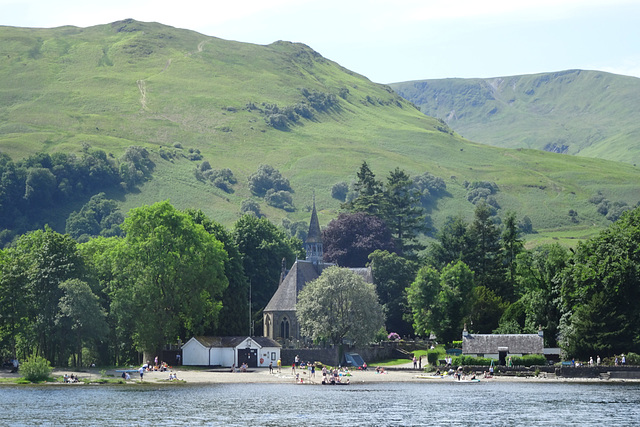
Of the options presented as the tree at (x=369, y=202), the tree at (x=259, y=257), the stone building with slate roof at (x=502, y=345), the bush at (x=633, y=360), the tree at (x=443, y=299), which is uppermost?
the tree at (x=369, y=202)

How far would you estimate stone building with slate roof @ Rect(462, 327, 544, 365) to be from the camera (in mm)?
94250

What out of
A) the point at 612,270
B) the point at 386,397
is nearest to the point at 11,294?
the point at 386,397

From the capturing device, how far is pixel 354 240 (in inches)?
5659

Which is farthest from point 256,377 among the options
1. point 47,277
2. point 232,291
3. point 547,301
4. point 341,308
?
point 547,301

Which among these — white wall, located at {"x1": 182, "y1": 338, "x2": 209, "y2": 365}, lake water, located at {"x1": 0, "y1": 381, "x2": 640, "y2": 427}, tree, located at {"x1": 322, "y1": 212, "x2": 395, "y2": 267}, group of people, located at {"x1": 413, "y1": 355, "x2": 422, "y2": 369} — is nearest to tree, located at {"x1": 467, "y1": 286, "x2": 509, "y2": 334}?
group of people, located at {"x1": 413, "y1": 355, "x2": 422, "y2": 369}

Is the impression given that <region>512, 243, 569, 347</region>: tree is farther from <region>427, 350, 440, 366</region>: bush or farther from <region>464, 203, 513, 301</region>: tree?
<region>464, 203, 513, 301</region>: tree

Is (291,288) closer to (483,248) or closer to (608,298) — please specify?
(483,248)

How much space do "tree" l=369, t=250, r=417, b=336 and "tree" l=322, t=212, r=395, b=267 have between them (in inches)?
437

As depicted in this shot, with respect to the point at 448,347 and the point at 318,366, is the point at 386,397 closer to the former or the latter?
the point at 318,366

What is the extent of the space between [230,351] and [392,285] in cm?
3241

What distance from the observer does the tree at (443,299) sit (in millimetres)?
111312

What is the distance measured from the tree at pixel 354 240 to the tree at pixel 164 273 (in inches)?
1745

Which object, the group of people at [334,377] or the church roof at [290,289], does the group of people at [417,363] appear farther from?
the church roof at [290,289]

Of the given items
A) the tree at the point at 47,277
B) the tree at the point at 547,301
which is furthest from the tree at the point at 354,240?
the tree at the point at 47,277
